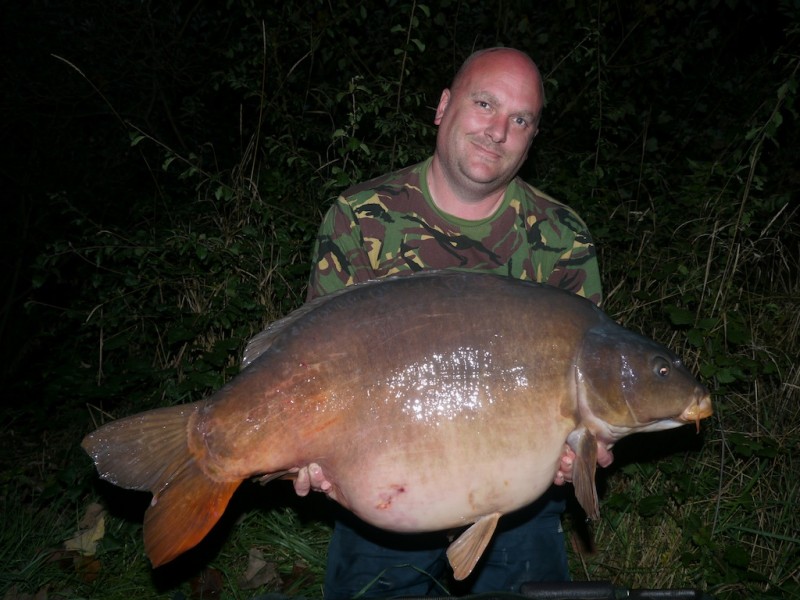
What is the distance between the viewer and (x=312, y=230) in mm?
3145

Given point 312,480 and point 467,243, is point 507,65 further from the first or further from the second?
point 312,480

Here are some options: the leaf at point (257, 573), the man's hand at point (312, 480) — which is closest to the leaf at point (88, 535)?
the leaf at point (257, 573)

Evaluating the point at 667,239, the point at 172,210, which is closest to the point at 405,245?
the point at 667,239

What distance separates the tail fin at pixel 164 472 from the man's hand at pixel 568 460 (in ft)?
2.61

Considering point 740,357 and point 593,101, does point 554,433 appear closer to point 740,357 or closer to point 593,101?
point 740,357

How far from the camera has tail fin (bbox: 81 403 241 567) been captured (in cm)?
161

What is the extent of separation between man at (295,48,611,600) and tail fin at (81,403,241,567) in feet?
2.24

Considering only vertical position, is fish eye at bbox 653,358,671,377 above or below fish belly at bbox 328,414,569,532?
above

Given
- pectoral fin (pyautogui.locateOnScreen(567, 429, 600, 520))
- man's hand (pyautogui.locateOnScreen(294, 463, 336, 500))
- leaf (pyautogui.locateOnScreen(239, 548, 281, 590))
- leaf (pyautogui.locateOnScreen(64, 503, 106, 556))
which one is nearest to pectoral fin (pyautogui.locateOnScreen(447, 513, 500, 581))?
pectoral fin (pyautogui.locateOnScreen(567, 429, 600, 520))

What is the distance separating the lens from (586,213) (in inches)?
132

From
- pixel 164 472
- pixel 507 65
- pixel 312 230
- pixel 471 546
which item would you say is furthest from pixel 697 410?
pixel 312 230

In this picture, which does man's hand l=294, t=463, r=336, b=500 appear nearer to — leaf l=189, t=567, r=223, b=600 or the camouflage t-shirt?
the camouflage t-shirt

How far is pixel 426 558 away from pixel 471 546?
0.53 meters

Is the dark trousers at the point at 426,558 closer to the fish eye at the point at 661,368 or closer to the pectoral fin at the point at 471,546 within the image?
the pectoral fin at the point at 471,546
